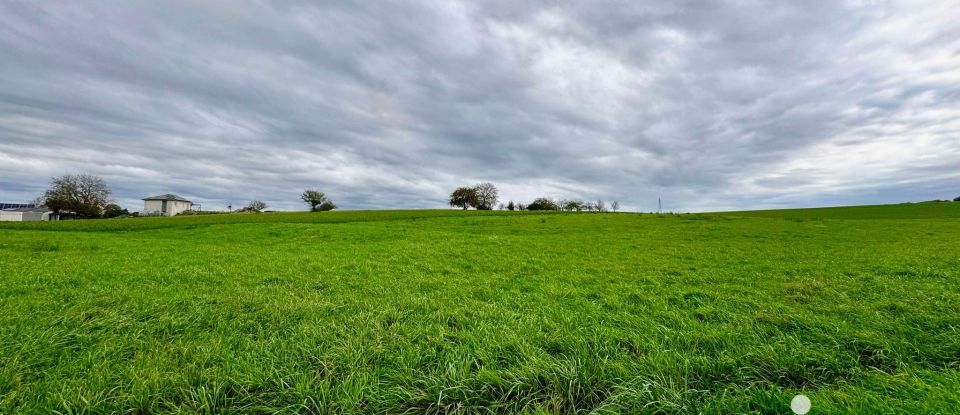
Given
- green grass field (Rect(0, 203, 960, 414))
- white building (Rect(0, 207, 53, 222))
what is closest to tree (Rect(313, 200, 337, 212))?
white building (Rect(0, 207, 53, 222))

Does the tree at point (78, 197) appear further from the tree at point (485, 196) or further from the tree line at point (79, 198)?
the tree at point (485, 196)

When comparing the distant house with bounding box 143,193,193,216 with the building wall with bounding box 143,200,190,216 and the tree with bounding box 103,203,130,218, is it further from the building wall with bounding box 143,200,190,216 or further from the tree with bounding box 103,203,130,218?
the tree with bounding box 103,203,130,218

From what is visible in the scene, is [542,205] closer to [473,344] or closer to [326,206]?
[326,206]

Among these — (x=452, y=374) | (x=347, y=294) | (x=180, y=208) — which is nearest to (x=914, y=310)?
(x=452, y=374)

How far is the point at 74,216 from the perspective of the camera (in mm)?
94250

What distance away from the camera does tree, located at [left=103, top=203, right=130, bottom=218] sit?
93.5m

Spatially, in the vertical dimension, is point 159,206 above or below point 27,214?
above

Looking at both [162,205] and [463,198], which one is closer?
[463,198]

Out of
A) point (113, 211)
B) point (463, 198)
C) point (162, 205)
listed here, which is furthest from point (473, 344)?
point (162, 205)

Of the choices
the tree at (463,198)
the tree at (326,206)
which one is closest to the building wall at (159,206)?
the tree at (326,206)

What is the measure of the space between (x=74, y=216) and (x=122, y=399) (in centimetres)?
13830

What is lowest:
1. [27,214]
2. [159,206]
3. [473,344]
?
[473,344]

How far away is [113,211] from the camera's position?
332 feet

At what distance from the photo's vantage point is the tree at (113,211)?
9349cm
